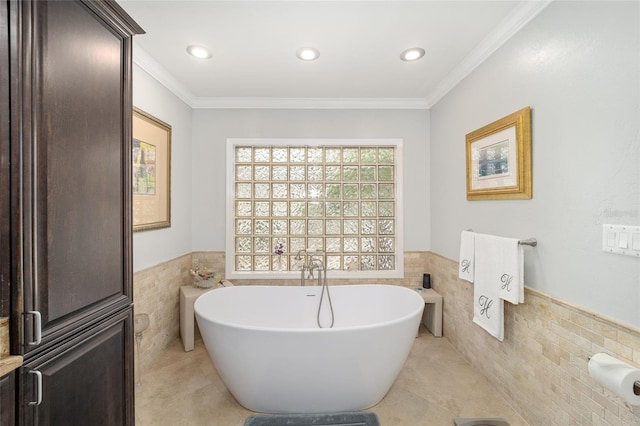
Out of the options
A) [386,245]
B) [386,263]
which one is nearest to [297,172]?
[386,245]

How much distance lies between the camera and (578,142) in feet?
4.90

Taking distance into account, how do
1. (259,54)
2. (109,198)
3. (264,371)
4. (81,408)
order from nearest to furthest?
1. (81,408)
2. (109,198)
3. (264,371)
4. (259,54)

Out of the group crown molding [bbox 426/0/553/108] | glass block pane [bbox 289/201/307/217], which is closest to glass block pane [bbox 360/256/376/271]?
glass block pane [bbox 289/201/307/217]

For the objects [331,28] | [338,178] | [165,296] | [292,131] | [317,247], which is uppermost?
[331,28]

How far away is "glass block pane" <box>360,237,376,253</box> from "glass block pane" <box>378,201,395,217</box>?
1.03 feet

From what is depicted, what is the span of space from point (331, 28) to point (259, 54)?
63 cm

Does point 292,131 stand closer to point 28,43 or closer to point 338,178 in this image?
point 338,178

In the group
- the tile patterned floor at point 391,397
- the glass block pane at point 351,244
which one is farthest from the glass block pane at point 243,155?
the tile patterned floor at point 391,397

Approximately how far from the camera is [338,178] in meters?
3.44

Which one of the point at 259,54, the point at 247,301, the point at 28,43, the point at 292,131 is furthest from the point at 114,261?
the point at 292,131

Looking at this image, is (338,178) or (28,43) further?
(338,178)

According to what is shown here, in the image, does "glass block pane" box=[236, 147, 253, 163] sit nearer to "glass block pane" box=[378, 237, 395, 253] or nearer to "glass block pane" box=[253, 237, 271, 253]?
"glass block pane" box=[253, 237, 271, 253]

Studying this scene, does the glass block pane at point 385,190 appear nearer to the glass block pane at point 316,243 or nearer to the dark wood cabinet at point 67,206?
the glass block pane at point 316,243

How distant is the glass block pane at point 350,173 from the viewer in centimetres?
344
